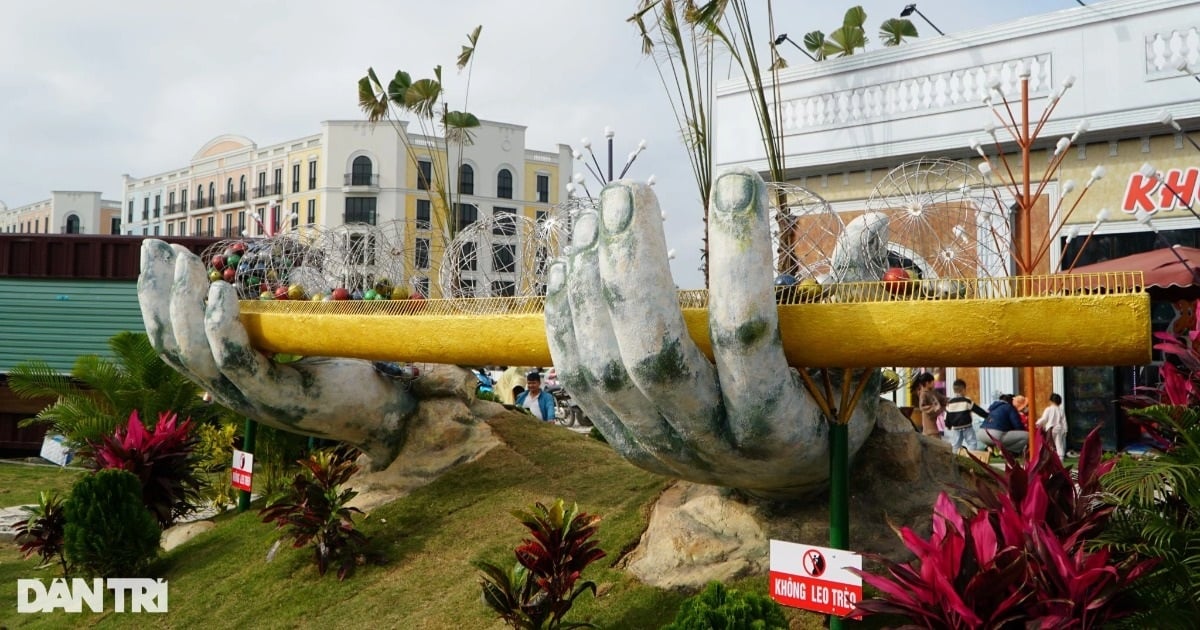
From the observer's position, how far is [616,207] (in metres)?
5.85

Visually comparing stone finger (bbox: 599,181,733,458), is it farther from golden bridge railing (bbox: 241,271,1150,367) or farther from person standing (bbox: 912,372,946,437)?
person standing (bbox: 912,372,946,437)

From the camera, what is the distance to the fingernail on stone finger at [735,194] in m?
5.61

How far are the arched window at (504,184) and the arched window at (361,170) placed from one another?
651 cm

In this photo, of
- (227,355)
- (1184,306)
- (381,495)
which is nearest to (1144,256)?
(1184,306)

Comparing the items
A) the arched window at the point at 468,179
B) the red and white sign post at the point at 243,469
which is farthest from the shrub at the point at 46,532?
the arched window at the point at 468,179

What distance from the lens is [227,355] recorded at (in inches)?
379

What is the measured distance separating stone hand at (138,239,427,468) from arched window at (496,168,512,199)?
43.7 metres

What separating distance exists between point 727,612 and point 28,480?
574 inches

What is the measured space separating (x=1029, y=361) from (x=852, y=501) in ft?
7.82

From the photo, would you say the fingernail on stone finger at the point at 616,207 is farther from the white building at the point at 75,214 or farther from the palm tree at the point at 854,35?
the white building at the point at 75,214

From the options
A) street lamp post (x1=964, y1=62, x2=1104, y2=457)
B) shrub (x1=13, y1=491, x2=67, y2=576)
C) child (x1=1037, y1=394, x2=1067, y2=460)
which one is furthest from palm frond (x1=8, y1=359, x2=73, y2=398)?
child (x1=1037, y1=394, x2=1067, y2=460)

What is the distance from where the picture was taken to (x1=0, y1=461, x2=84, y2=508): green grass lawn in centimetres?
1495

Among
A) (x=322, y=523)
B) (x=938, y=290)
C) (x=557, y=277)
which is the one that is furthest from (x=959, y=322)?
(x=322, y=523)

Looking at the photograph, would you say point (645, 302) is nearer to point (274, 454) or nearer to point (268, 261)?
point (268, 261)
